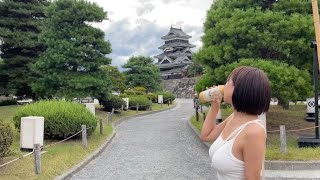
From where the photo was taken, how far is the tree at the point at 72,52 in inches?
786

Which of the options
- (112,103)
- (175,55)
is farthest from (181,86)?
(112,103)

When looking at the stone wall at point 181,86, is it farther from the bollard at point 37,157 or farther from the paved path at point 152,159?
the bollard at point 37,157

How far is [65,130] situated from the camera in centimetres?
1175

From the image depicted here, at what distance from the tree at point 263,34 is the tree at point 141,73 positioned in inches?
1208

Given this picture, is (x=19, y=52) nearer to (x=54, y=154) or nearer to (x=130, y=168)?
Result: (x=54, y=154)

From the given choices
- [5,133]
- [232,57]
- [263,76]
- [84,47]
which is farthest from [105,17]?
[263,76]

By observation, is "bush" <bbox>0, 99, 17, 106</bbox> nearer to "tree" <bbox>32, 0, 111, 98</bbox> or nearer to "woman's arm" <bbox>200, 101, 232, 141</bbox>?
"tree" <bbox>32, 0, 111, 98</bbox>

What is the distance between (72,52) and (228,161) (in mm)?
18569

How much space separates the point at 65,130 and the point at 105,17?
10923mm

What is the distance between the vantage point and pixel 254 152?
81.7 inches

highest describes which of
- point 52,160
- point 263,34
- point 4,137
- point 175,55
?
point 175,55

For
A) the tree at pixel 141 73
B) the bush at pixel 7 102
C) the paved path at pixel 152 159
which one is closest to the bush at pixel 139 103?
the bush at pixel 7 102

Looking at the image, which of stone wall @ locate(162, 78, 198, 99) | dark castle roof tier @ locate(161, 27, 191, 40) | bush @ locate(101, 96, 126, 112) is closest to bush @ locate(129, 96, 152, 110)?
bush @ locate(101, 96, 126, 112)

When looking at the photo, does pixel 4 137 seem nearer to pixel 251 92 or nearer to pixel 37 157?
pixel 37 157
